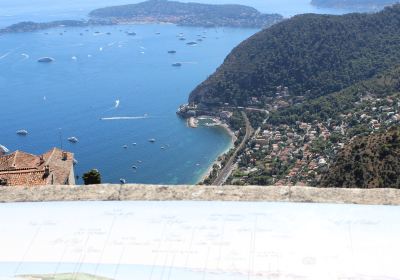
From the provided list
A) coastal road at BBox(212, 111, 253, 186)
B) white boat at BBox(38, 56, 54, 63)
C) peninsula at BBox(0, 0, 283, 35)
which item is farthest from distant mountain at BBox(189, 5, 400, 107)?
peninsula at BBox(0, 0, 283, 35)

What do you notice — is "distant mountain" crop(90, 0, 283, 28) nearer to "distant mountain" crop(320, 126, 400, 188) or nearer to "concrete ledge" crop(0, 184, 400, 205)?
"distant mountain" crop(320, 126, 400, 188)

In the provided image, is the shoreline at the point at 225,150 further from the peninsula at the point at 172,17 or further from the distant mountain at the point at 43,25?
the distant mountain at the point at 43,25

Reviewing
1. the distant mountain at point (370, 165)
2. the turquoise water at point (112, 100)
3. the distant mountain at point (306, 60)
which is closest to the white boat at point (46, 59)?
the turquoise water at point (112, 100)

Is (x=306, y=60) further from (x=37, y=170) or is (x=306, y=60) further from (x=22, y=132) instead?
(x=37, y=170)

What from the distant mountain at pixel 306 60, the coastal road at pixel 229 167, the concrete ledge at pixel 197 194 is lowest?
the coastal road at pixel 229 167

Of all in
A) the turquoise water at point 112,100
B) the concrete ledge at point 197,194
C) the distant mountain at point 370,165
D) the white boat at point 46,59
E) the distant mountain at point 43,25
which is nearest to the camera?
the concrete ledge at point 197,194

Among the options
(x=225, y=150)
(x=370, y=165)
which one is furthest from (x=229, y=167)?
(x=370, y=165)

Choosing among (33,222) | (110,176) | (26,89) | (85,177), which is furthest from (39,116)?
(33,222)
